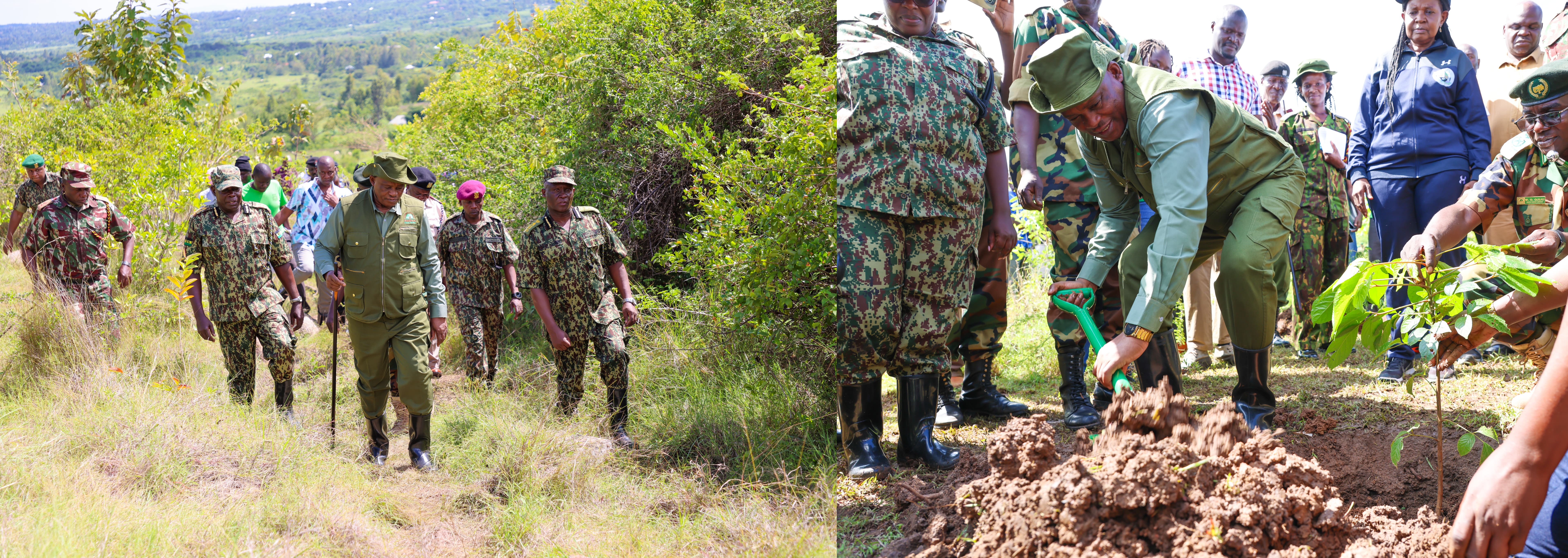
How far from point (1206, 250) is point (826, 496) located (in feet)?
5.63

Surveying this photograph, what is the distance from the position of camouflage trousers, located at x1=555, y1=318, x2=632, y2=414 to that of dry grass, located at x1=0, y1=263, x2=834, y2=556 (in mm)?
133

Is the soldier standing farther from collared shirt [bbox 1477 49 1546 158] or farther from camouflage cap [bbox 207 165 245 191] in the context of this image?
collared shirt [bbox 1477 49 1546 158]

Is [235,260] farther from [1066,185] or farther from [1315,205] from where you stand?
[1315,205]

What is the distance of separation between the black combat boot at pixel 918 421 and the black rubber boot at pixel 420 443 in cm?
277

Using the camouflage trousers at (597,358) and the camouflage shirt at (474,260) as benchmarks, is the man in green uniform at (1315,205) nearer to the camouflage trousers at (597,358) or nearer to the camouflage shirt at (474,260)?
the camouflage trousers at (597,358)

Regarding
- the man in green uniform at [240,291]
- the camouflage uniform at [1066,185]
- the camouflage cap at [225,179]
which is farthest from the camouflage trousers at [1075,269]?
the camouflage cap at [225,179]

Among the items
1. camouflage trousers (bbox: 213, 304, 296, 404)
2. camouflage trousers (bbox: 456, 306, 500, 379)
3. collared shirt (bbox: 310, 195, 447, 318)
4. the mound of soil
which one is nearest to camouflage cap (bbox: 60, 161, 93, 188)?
camouflage trousers (bbox: 213, 304, 296, 404)

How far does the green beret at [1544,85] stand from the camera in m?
2.83

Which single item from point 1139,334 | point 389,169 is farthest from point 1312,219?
point 389,169

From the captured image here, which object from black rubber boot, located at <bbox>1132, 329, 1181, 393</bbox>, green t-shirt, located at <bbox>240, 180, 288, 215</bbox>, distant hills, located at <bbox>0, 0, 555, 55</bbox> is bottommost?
black rubber boot, located at <bbox>1132, 329, 1181, 393</bbox>

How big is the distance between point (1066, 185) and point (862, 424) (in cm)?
158

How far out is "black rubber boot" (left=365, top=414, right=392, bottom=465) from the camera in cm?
498

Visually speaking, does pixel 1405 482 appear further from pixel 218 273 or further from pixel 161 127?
pixel 161 127

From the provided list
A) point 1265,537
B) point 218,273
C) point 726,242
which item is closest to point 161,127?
point 218,273
